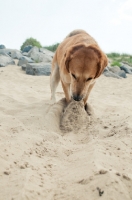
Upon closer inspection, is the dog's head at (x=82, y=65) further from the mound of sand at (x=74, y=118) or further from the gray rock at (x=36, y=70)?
the gray rock at (x=36, y=70)

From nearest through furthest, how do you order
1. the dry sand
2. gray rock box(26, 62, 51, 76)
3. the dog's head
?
the dry sand, the dog's head, gray rock box(26, 62, 51, 76)

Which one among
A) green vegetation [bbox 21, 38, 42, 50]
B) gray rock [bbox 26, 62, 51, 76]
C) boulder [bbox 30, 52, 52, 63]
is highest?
gray rock [bbox 26, 62, 51, 76]

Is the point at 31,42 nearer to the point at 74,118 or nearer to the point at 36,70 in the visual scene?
the point at 36,70

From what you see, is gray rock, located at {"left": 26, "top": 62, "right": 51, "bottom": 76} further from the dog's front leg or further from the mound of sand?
the mound of sand

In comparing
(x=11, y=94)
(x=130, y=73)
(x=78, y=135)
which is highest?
(x=78, y=135)

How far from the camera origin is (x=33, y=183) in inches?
90.3

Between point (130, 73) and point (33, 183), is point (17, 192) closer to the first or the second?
point (33, 183)

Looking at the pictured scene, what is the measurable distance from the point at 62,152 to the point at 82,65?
4.76 ft

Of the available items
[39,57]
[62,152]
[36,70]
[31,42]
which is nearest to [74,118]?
[62,152]

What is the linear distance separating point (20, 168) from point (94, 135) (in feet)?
5.05

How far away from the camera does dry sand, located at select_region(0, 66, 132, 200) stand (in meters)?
2.18

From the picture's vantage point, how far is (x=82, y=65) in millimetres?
4117

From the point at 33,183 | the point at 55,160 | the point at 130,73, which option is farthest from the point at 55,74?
the point at 130,73

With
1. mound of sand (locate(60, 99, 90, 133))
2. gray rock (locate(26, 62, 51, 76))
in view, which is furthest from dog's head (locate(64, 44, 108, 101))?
gray rock (locate(26, 62, 51, 76))
